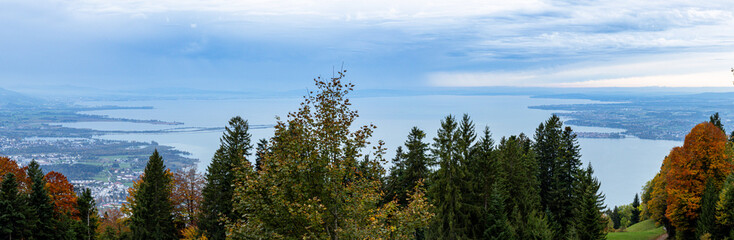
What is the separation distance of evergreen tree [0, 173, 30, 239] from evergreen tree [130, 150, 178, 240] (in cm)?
725

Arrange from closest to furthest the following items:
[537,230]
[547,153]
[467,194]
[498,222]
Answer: [537,230] < [498,222] < [467,194] < [547,153]

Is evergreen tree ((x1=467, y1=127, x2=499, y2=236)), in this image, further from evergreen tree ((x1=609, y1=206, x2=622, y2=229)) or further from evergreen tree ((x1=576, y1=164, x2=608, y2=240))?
evergreen tree ((x1=609, y1=206, x2=622, y2=229))

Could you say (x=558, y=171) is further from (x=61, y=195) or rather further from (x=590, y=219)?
(x=61, y=195)

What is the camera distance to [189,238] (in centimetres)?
3638

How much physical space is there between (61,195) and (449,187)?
1233 inches

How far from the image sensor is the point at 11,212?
29.1 metres

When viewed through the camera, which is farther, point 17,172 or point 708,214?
point 17,172

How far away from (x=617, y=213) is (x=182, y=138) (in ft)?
511

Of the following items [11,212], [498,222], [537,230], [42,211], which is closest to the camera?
[537,230]

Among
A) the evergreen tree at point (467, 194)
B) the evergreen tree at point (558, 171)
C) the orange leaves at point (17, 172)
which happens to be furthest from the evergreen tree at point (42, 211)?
the evergreen tree at point (558, 171)

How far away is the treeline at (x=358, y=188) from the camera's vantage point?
33.8ft

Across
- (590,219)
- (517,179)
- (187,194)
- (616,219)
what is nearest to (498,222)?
(590,219)

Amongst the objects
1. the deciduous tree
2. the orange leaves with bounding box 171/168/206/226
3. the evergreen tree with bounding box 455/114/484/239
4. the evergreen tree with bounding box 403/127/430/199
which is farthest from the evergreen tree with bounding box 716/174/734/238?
the orange leaves with bounding box 171/168/206/226

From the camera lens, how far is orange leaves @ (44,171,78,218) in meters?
37.0
